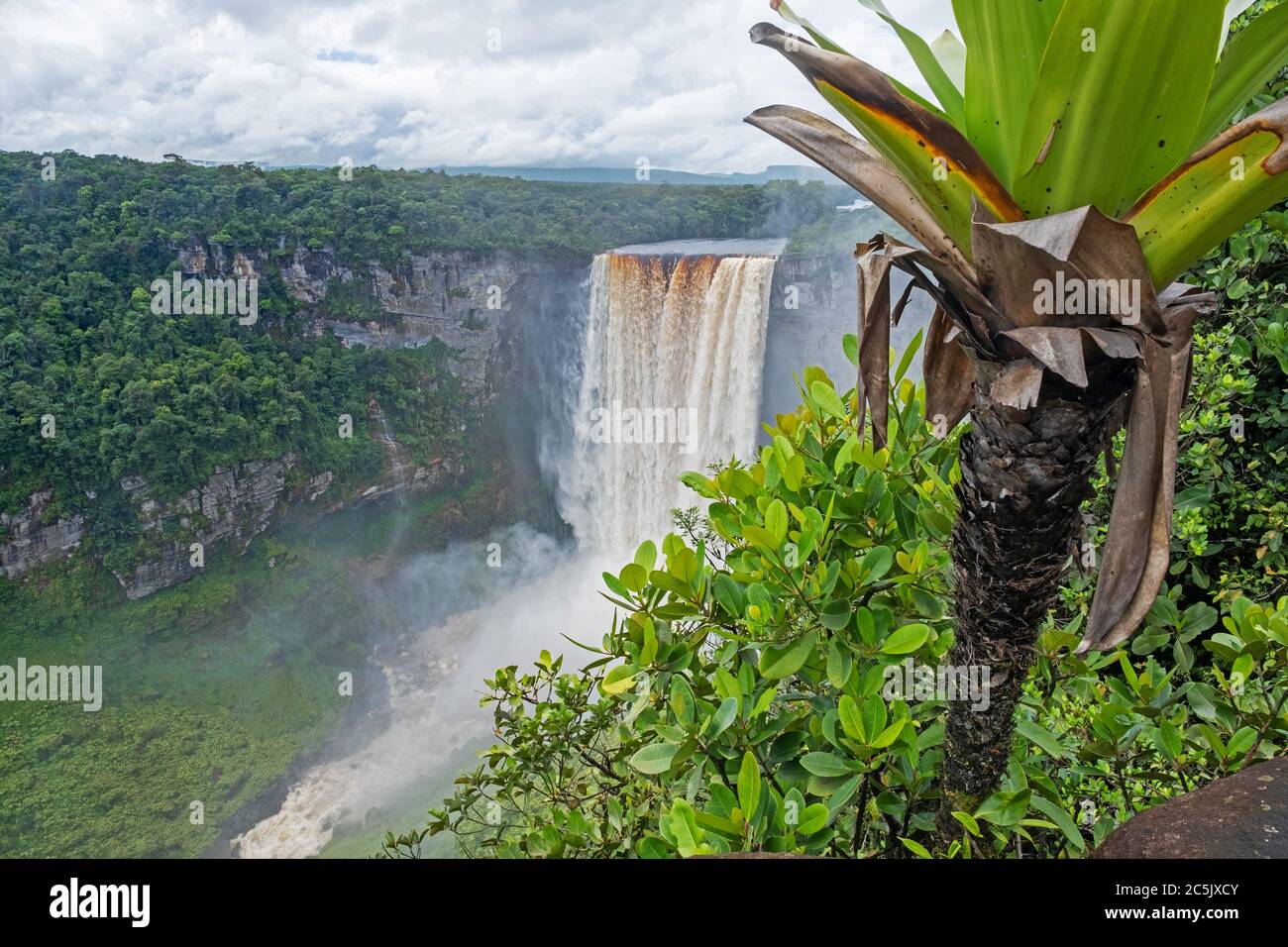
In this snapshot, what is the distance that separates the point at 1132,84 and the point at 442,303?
25.4m

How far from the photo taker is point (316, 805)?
1711 centimetres

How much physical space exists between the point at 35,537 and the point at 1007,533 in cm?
2648

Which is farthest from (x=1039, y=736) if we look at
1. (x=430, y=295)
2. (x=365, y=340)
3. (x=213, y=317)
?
(x=213, y=317)

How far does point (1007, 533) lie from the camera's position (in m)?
0.97

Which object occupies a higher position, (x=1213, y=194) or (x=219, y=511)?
(x=1213, y=194)

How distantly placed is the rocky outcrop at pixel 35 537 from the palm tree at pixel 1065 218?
85.2 ft

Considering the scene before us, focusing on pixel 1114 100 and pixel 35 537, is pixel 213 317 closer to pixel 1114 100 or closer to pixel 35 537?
pixel 35 537

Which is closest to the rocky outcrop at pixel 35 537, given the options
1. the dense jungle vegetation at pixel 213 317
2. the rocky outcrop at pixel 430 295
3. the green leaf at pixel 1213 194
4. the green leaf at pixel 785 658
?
the dense jungle vegetation at pixel 213 317

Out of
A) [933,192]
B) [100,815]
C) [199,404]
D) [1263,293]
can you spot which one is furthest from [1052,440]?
[199,404]

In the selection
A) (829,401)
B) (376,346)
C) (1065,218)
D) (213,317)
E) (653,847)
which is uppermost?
(213,317)

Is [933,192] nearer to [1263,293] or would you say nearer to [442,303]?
[1263,293]

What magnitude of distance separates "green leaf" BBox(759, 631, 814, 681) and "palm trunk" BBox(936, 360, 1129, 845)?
0.73ft

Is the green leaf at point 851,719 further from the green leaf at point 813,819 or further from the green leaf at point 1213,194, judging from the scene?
the green leaf at point 1213,194

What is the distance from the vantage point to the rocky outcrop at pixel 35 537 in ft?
66.6
